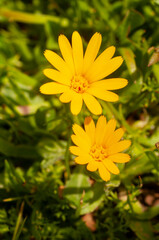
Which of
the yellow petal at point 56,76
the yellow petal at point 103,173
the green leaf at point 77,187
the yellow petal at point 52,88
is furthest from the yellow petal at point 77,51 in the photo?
the green leaf at point 77,187

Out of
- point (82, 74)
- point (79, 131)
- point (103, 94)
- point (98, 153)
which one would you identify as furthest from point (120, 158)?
point (82, 74)

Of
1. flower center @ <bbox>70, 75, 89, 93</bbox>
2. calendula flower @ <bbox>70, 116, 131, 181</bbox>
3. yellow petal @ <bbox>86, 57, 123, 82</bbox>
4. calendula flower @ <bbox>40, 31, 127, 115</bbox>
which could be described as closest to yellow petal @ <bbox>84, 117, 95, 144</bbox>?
calendula flower @ <bbox>70, 116, 131, 181</bbox>

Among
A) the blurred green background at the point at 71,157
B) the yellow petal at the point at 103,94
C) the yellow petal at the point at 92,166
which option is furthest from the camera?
the blurred green background at the point at 71,157

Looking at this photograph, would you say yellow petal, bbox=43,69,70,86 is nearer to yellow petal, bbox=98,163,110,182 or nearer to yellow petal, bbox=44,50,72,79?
yellow petal, bbox=44,50,72,79

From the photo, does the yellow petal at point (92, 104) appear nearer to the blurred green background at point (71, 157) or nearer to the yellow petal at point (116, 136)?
the yellow petal at point (116, 136)

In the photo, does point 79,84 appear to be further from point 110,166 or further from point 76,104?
point 110,166

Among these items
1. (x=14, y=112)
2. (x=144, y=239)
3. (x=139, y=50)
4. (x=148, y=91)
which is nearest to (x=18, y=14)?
(x=14, y=112)

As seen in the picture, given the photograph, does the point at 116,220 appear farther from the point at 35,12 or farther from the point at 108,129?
the point at 35,12
